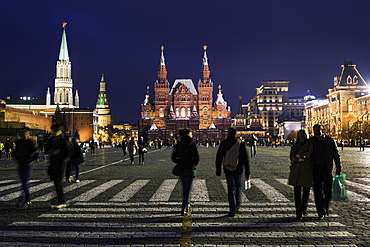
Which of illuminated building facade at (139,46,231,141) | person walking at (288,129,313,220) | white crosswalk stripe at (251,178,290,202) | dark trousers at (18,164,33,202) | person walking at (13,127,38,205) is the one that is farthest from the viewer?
illuminated building facade at (139,46,231,141)

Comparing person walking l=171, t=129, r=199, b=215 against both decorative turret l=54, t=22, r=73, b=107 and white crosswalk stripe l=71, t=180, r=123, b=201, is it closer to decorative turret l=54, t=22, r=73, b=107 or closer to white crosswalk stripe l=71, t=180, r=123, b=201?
white crosswalk stripe l=71, t=180, r=123, b=201

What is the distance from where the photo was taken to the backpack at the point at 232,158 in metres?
8.02

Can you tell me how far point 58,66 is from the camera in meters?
154

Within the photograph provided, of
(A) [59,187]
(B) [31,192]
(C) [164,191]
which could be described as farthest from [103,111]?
(A) [59,187]

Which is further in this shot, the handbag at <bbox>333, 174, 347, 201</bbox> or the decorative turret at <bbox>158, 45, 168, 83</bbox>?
the decorative turret at <bbox>158, 45, 168, 83</bbox>

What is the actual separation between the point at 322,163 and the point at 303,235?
1.76 metres

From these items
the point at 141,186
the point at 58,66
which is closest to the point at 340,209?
the point at 141,186

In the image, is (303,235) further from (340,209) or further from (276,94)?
(276,94)

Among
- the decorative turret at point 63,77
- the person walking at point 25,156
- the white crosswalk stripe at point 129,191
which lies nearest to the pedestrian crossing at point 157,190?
the white crosswalk stripe at point 129,191

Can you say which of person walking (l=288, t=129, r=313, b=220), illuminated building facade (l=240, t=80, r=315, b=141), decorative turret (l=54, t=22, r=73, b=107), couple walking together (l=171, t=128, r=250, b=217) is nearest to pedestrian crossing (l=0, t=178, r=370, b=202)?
couple walking together (l=171, t=128, r=250, b=217)

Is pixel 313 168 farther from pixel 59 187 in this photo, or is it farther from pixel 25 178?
pixel 25 178

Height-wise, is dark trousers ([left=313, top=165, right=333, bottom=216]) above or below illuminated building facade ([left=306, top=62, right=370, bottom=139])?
below

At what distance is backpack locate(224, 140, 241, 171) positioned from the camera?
8023 mm

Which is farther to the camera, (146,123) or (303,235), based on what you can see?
(146,123)
